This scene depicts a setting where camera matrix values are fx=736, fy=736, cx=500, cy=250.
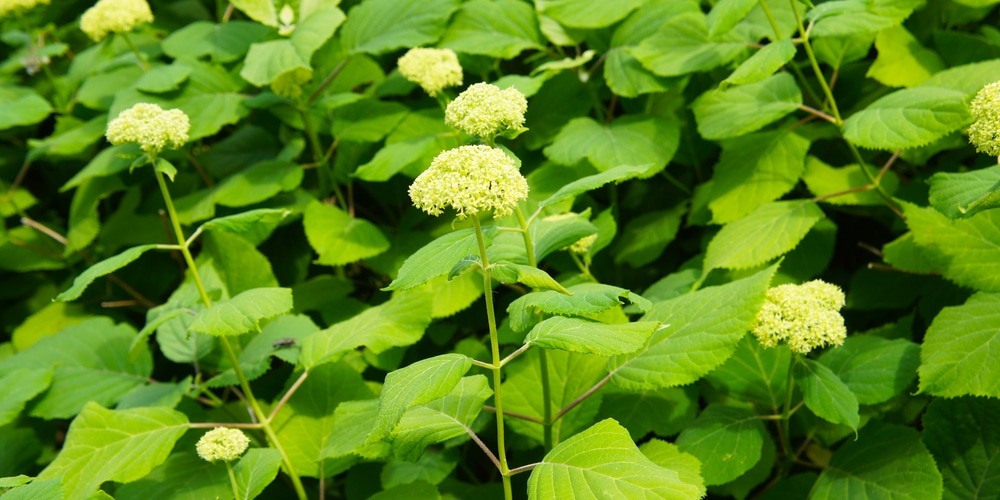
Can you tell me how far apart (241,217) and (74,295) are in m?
0.46

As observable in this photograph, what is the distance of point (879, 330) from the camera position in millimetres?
2217

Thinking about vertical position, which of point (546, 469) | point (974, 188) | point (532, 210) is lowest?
point (546, 469)

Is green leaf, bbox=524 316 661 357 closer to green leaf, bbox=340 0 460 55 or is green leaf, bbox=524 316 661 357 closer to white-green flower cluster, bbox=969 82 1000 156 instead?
white-green flower cluster, bbox=969 82 1000 156

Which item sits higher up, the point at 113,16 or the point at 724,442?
the point at 113,16

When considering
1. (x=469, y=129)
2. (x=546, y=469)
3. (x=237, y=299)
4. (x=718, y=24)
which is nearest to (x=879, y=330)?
(x=718, y=24)

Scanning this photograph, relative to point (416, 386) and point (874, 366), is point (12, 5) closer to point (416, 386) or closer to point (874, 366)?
point (416, 386)

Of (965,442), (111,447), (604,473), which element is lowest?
(965,442)

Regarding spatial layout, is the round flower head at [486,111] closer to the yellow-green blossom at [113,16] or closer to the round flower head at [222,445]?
the round flower head at [222,445]

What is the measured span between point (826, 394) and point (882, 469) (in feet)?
0.92

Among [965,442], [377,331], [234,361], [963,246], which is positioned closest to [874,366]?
[965,442]

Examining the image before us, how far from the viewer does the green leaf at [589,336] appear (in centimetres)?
139

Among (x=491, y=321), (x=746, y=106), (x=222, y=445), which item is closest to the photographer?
(x=491, y=321)

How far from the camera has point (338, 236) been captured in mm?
2617

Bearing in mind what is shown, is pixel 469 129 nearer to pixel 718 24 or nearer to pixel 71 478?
pixel 718 24
